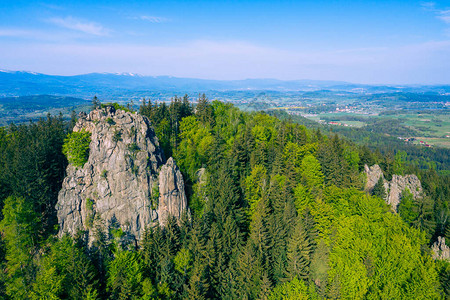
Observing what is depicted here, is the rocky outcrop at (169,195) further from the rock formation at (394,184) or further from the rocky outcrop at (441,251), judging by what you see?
the rock formation at (394,184)

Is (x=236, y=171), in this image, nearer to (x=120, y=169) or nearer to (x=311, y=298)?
(x=120, y=169)

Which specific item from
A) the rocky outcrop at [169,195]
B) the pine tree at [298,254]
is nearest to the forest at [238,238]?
the pine tree at [298,254]

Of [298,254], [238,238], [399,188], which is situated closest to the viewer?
[298,254]

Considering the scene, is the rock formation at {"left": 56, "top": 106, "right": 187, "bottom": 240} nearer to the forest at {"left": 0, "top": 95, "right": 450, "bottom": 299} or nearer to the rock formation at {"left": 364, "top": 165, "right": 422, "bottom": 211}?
the forest at {"left": 0, "top": 95, "right": 450, "bottom": 299}

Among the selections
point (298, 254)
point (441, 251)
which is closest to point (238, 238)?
point (298, 254)

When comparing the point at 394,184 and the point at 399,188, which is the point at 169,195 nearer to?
the point at 394,184
